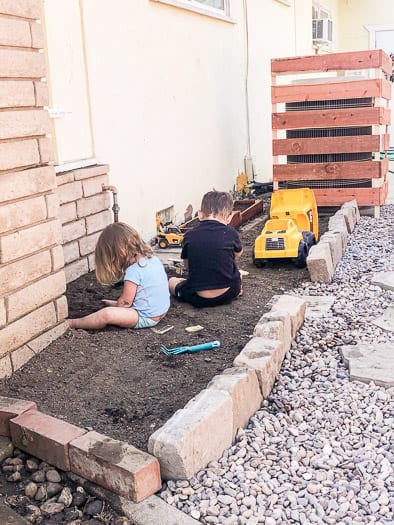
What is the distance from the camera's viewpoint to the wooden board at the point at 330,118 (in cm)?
780

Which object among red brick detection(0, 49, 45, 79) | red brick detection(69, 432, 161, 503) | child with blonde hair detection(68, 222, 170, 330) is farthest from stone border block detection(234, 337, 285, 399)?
red brick detection(0, 49, 45, 79)

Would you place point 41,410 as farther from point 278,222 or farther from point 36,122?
point 278,222

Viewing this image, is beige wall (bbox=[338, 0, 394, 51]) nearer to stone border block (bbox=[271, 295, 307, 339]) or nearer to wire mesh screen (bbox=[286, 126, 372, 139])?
wire mesh screen (bbox=[286, 126, 372, 139])

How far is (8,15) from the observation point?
344 cm

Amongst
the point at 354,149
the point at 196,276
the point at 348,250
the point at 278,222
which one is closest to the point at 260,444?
the point at 196,276

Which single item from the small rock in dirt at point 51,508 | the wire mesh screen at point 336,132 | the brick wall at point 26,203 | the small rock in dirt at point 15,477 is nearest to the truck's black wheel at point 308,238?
the wire mesh screen at point 336,132

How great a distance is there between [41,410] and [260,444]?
3.58 feet

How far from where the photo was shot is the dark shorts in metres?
4.82

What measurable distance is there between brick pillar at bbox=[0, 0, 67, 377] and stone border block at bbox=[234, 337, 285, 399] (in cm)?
121

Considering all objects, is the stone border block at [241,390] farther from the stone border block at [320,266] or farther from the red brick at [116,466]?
the stone border block at [320,266]

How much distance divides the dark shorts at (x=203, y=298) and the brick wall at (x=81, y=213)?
1.01 meters

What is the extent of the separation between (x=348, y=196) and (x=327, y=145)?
2.27ft

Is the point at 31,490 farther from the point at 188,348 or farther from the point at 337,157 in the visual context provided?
the point at 337,157

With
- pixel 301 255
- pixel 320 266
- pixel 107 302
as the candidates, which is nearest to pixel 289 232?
pixel 301 255
